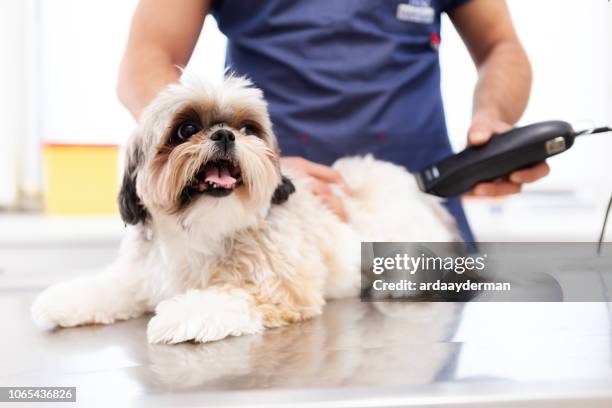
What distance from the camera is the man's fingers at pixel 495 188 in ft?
4.08

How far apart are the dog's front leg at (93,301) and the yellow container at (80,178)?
117 cm

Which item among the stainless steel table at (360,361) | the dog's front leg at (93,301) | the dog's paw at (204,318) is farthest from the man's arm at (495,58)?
the dog's front leg at (93,301)

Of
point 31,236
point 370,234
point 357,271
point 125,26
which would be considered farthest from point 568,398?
point 125,26

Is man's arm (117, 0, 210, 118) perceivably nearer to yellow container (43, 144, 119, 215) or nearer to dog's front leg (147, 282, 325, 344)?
dog's front leg (147, 282, 325, 344)

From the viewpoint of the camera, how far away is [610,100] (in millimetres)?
2193

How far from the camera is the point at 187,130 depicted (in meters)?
0.98

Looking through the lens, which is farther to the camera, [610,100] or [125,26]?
[125,26]

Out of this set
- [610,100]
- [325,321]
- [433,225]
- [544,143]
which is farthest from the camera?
[610,100]

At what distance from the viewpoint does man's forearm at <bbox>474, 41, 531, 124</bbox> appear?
1.50 meters

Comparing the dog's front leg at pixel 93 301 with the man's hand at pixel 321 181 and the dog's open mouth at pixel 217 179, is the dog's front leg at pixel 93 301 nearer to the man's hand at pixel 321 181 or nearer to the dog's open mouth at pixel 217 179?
the dog's open mouth at pixel 217 179

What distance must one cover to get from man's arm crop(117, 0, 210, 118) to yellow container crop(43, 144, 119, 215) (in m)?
0.92

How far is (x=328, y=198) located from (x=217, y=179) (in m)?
0.35

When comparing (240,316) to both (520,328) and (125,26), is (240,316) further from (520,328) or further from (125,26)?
(125,26)

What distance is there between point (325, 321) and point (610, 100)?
1.81 meters
